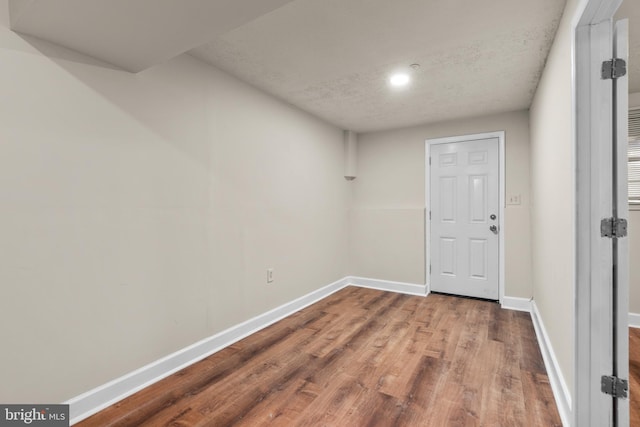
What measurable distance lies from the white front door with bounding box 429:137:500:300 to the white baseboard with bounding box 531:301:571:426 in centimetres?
Result: 109

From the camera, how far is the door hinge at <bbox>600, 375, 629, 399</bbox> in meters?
1.35

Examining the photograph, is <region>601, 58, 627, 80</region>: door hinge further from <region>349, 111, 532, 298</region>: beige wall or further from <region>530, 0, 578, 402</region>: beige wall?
<region>349, 111, 532, 298</region>: beige wall

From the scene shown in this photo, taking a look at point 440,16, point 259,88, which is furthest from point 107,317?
point 440,16

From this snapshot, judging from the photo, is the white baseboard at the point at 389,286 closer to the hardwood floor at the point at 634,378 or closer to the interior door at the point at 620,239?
the hardwood floor at the point at 634,378

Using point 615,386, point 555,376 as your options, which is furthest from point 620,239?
point 555,376

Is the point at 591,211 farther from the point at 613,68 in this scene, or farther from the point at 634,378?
the point at 634,378

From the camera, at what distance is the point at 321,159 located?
3910 millimetres

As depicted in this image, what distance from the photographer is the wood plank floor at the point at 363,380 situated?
1.68m

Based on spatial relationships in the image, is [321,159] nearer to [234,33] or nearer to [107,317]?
[234,33]

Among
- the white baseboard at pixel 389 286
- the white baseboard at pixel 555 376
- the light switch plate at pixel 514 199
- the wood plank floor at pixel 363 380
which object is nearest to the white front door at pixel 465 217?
the light switch plate at pixel 514 199

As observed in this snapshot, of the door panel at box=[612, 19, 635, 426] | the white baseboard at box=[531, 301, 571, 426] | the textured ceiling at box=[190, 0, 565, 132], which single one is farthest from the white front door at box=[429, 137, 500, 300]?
the door panel at box=[612, 19, 635, 426]

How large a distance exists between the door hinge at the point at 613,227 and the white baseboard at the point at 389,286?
110 inches

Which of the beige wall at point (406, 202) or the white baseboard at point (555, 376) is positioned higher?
the beige wall at point (406, 202)

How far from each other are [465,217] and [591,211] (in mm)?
2544
